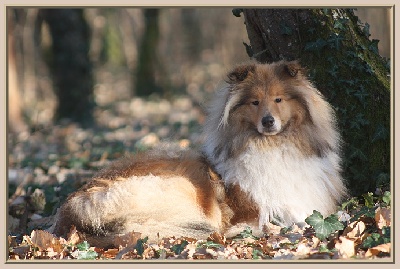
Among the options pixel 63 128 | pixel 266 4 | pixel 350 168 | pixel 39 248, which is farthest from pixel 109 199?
pixel 63 128

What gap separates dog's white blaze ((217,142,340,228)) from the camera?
18.3ft

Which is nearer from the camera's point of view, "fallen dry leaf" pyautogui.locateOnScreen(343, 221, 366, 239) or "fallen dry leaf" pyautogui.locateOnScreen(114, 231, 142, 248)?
"fallen dry leaf" pyautogui.locateOnScreen(343, 221, 366, 239)

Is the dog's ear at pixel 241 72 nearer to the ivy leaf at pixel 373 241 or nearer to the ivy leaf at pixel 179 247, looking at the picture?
the ivy leaf at pixel 179 247

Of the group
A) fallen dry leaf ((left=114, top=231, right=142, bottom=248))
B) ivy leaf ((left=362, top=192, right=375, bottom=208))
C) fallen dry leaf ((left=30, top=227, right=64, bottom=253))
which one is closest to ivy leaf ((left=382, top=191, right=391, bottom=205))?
ivy leaf ((left=362, top=192, right=375, bottom=208))

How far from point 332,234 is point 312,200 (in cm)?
64

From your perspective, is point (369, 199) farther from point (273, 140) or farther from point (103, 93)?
point (103, 93)

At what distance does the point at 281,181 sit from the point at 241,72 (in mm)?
1123

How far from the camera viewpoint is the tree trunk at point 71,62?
16109mm

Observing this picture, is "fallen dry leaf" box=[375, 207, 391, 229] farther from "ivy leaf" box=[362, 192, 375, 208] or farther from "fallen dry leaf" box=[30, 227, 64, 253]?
"fallen dry leaf" box=[30, 227, 64, 253]

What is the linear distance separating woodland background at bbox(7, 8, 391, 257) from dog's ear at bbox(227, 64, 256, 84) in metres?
0.38

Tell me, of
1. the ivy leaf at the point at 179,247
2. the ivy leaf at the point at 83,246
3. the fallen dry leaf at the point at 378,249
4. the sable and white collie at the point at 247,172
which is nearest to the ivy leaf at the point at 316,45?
the sable and white collie at the point at 247,172

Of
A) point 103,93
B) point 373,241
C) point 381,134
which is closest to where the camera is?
point 373,241

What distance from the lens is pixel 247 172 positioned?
5.66 meters

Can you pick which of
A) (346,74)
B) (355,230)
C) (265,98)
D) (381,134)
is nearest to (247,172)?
(265,98)
